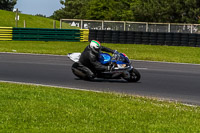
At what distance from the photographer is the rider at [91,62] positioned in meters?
13.7

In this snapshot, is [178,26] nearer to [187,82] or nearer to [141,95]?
[187,82]

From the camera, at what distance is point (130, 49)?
29531 mm

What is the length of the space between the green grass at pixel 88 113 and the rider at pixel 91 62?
2.75 metres

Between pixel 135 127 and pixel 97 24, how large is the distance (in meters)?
32.8

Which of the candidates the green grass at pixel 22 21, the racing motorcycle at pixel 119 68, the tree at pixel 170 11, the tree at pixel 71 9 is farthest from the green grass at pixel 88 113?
the tree at pixel 71 9

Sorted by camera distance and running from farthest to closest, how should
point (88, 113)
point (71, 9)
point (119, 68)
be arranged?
point (71, 9) → point (119, 68) → point (88, 113)

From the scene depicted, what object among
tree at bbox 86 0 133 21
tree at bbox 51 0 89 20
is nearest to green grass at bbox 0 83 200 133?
tree at bbox 86 0 133 21

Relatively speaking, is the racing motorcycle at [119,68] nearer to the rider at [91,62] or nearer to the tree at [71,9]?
the rider at [91,62]

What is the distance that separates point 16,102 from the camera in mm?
9250

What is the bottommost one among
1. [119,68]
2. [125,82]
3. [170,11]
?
[125,82]

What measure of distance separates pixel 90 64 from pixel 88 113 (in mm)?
5565

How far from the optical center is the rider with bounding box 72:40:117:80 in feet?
44.9

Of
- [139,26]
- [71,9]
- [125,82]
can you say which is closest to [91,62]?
[125,82]

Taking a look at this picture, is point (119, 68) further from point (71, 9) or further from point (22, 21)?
point (71, 9)
